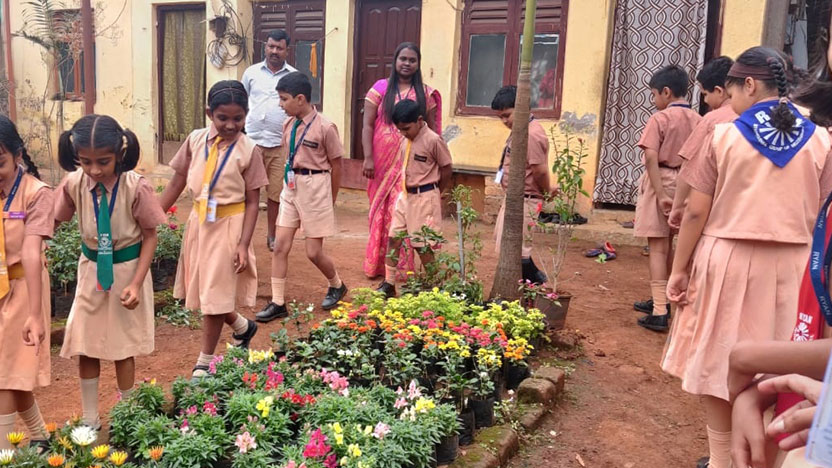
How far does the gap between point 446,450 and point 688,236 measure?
138 centimetres

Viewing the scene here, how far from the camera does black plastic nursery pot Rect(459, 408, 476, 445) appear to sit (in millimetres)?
3156

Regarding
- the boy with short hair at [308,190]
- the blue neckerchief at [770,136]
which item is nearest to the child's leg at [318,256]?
the boy with short hair at [308,190]

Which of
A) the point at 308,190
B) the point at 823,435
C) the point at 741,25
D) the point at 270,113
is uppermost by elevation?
the point at 741,25

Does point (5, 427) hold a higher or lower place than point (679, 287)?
lower

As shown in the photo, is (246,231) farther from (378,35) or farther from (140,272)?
(378,35)

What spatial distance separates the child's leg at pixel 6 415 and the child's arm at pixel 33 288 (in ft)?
0.73

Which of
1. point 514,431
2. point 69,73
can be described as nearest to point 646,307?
point 514,431

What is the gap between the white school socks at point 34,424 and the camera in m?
3.06

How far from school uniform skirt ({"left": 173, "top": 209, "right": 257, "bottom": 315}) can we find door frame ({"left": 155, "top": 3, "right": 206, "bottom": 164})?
28.7 feet

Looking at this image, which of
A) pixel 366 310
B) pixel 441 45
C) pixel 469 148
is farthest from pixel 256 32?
pixel 366 310

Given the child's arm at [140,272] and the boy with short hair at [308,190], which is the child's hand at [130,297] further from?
the boy with short hair at [308,190]

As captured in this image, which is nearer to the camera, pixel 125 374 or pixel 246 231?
pixel 125 374

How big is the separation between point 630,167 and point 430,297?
509 cm

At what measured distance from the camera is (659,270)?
16.9 ft
